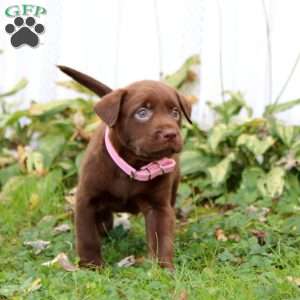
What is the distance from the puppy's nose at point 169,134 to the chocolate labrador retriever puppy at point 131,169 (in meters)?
0.09

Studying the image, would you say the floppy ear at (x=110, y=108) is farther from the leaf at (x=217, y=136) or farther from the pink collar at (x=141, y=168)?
the leaf at (x=217, y=136)

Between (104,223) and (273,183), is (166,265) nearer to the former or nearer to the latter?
(104,223)

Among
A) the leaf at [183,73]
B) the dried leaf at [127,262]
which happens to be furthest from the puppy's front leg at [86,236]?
the leaf at [183,73]

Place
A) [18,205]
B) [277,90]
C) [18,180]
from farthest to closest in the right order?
1. [277,90]
2. [18,180]
3. [18,205]

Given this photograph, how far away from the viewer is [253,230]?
171 inches

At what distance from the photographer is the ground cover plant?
11.0 ft

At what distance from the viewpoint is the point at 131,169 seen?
12.3ft

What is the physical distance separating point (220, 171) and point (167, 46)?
134 centimetres

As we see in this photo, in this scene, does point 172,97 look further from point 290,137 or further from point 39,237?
point 290,137

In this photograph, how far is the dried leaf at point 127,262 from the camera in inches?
152

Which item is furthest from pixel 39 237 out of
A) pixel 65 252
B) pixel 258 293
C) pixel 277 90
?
pixel 277 90

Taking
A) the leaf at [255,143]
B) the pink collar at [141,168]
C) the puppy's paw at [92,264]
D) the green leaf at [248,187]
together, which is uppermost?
the pink collar at [141,168]

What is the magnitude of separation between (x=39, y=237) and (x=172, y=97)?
1349 millimetres

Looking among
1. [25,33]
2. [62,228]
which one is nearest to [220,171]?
[62,228]
